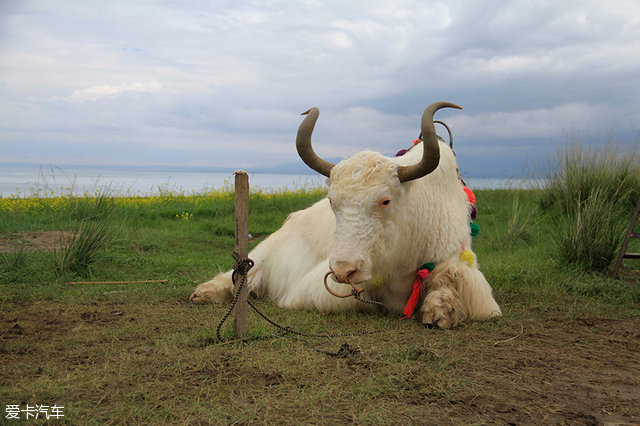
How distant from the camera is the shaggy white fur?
3734mm

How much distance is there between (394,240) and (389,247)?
0.23 feet

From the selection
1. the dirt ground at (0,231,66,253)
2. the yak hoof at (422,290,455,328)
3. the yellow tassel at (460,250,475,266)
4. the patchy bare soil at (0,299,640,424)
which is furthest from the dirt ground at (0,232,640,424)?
the dirt ground at (0,231,66,253)

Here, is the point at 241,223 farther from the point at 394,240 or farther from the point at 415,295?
the point at 415,295

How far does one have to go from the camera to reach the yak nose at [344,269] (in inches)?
138

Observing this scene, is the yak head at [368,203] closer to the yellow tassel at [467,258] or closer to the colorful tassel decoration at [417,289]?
the colorful tassel decoration at [417,289]

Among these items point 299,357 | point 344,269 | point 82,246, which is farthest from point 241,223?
point 82,246

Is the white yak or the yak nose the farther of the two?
the white yak

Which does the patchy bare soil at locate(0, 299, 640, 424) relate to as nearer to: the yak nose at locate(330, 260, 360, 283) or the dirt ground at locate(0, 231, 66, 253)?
the yak nose at locate(330, 260, 360, 283)

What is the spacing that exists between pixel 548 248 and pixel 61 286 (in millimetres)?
6534

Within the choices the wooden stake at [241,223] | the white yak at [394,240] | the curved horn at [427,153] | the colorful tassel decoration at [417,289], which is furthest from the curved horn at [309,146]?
the colorful tassel decoration at [417,289]

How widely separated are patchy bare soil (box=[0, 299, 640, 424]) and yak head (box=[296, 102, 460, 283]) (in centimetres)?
55

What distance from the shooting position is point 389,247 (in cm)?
389

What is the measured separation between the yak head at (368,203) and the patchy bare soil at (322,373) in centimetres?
55

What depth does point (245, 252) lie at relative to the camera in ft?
11.0
